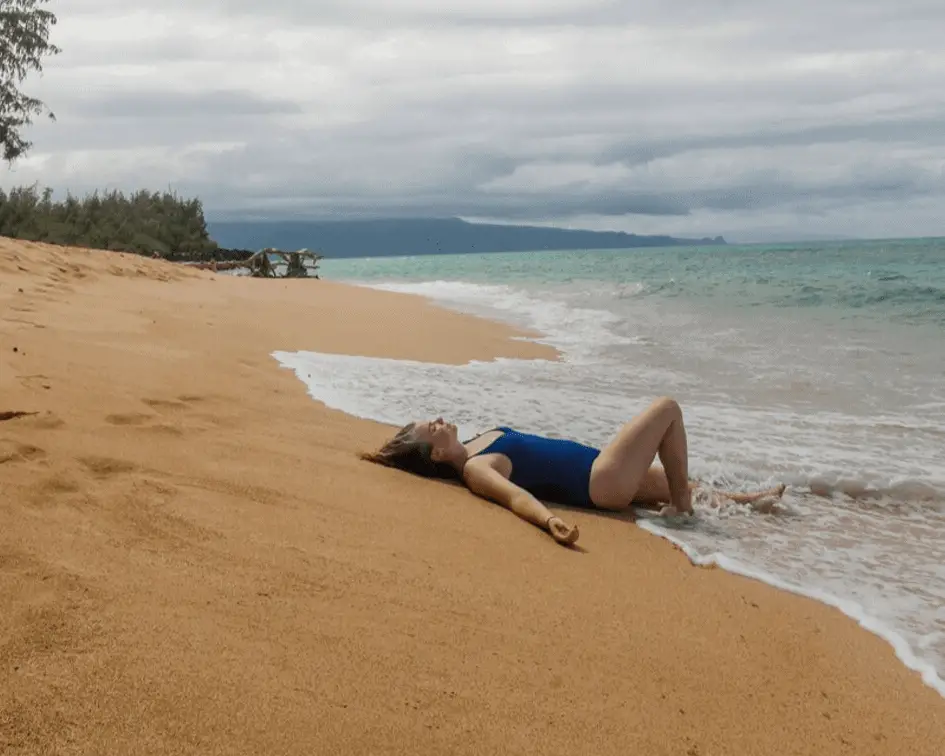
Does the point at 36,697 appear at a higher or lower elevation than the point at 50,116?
lower

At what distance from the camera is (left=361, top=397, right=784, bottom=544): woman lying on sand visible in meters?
4.51

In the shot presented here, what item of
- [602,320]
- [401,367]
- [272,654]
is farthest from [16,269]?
[602,320]

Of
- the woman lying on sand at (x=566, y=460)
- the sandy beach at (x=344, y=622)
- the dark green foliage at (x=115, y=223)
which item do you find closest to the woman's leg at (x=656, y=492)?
the woman lying on sand at (x=566, y=460)

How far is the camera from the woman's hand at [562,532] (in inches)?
143

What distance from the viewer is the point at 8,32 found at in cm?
2738

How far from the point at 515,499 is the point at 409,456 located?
77 centimetres

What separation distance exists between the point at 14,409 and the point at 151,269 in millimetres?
12152

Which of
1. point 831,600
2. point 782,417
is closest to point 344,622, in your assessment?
point 831,600

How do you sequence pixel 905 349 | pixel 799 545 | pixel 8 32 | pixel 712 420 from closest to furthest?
pixel 799 545 < pixel 712 420 < pixel 905 349 < pixel 8 32

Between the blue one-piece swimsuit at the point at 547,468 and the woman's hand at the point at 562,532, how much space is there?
0.74 metres

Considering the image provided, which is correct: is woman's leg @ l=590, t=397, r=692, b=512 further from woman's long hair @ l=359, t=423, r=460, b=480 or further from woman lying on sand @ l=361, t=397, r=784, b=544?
woman's long hair @ l=359, t=423, r=460, b=480

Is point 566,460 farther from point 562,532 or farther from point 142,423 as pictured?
point 142,423

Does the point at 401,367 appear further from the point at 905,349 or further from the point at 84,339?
the point at 905,349

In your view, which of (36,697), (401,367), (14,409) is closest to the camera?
(36,697)
